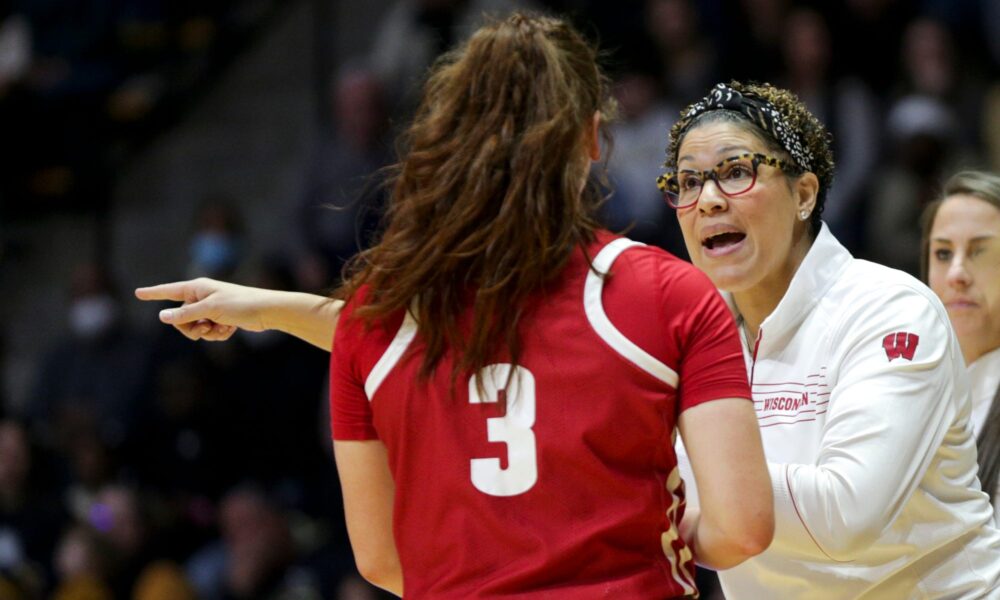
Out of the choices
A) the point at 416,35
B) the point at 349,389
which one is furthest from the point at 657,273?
the point at 416,35

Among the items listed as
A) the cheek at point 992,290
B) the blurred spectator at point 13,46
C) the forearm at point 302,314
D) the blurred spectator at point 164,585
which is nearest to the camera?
the forearm at point 302,314

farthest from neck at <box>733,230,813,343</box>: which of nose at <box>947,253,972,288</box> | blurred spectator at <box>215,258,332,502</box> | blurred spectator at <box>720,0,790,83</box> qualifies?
blurred spectator at <box>215,258,332,502</box>

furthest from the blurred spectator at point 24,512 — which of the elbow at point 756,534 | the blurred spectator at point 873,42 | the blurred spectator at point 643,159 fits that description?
the elbow at point 756,534

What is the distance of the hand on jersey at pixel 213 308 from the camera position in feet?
7.95

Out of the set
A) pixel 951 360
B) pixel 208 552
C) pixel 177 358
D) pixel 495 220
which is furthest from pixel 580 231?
pixel 177 358

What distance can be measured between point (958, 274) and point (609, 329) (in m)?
1.44

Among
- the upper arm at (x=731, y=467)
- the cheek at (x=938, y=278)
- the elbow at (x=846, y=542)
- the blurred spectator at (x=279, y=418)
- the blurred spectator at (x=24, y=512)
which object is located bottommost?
the blurred spectator at (x=24, y=512)

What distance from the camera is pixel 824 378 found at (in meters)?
2.66

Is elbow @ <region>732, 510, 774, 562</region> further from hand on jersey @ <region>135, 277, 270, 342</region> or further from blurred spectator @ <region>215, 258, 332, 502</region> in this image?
blurred spectator @ <region>215, 258, 332, 502</region>

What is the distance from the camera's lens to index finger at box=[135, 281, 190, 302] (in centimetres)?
234

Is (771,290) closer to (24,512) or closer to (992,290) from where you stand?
(992,290)

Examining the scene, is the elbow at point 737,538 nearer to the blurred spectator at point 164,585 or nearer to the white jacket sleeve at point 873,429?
the white jacket sleeve at point 873,429

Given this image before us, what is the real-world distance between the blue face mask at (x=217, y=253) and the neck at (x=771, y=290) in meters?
5.26

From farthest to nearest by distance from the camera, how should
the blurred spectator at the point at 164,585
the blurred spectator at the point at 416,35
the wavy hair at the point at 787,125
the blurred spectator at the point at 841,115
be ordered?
the blurred spectator at the point at 416,35
the blurred spectator at the point at 164,585
the blurred spectator at the point at 841,115
the wavy hair at the point at 787,125
